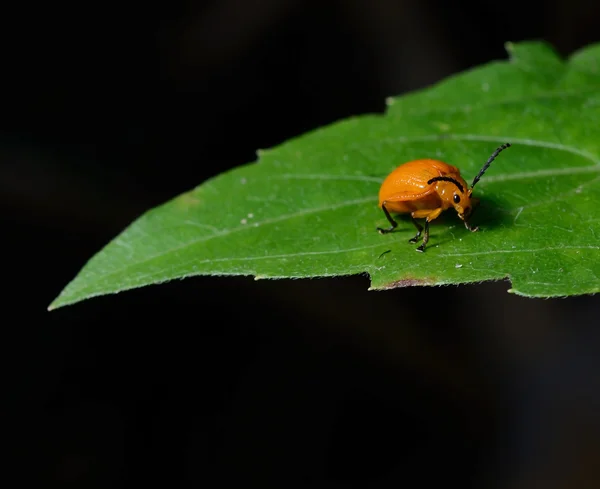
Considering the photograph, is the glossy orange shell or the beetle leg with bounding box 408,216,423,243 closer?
the beetle leg with bounding box 408,216,423,243

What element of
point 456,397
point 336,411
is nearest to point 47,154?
point 336,411

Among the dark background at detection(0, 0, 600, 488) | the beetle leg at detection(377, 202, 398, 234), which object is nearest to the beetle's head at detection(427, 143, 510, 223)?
the beetle leg at detection(377, 202, 398, 234)

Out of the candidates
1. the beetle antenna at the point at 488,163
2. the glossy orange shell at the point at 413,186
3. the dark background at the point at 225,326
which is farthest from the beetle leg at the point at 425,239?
the dark background at the point at 225,326

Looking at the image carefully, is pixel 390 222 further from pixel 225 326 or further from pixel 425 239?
pixel 225 326

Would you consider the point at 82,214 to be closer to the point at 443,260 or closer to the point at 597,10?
the point at 443,260

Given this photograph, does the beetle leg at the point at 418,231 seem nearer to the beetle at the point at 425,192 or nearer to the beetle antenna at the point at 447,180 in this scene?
the beetle at the point at 425,192

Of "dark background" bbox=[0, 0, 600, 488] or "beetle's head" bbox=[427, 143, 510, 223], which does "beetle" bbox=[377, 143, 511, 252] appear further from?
"dark background" bbox=[0, 0, 600, 488]
